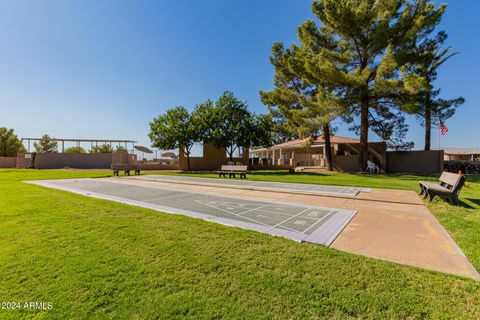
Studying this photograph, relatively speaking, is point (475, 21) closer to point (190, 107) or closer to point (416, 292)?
point (416, 292)

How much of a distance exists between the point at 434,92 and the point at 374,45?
8.13m

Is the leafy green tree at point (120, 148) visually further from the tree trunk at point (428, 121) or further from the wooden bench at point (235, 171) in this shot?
the tree trunk at point (428, 121)

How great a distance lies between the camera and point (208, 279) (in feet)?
8.98

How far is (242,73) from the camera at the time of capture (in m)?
26.0

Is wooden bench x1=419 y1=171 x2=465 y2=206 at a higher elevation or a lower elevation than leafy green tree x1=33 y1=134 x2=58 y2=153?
lower

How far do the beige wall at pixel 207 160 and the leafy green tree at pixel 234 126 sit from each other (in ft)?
12.3

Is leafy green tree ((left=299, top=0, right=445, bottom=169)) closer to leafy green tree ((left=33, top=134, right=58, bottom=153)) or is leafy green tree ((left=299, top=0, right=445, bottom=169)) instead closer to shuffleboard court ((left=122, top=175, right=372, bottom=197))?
shuffleboard court ((left=122, top=175, right=372, bottom=197))

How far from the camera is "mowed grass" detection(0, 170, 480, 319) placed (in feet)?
7.25

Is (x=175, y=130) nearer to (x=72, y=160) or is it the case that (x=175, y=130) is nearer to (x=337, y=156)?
(x=337, y=156)

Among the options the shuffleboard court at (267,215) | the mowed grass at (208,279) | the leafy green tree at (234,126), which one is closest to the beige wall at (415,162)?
the leafy green tree at (234,126)

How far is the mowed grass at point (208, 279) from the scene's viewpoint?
2.21 m

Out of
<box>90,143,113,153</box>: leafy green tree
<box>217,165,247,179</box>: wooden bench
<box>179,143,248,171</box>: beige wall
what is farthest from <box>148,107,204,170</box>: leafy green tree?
<box>90,143,113,153</box>: leafy green tree

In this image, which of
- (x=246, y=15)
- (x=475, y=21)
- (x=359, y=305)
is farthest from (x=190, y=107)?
(x=359, y=305)

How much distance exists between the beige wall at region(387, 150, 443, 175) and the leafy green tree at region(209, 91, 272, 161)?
12.8 meters
